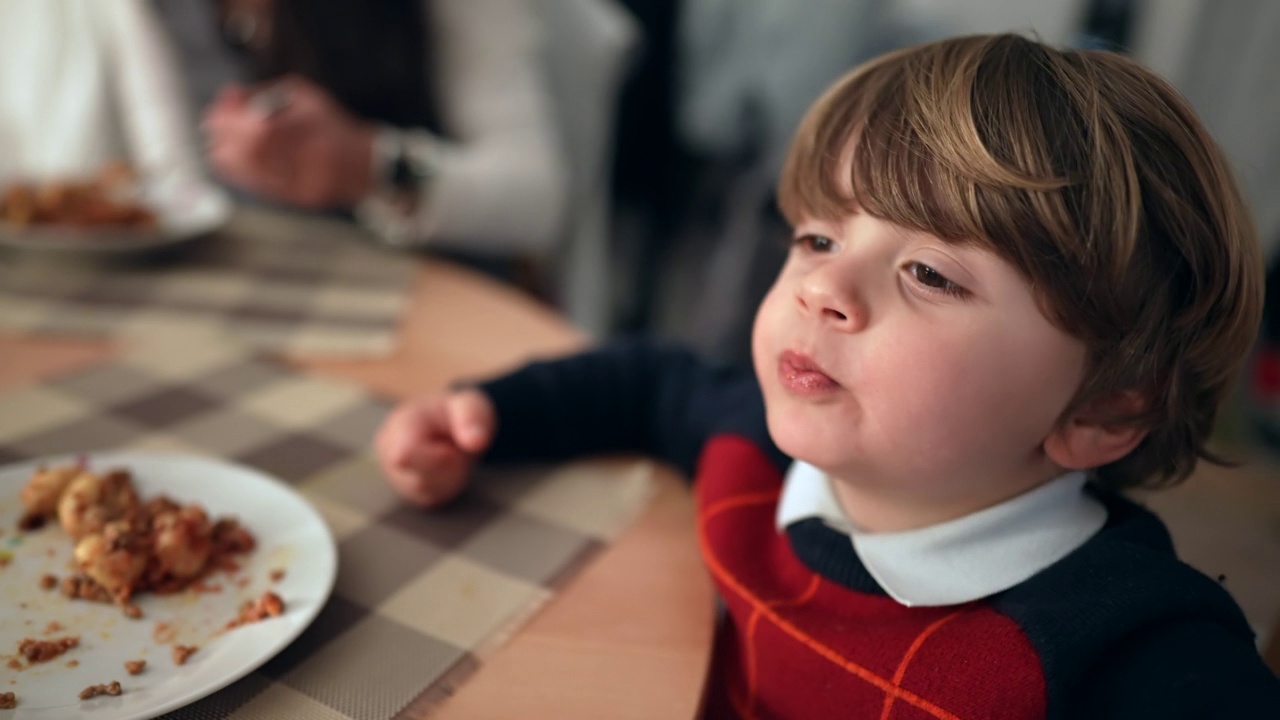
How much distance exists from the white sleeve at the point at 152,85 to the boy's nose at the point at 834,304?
1.21 meters

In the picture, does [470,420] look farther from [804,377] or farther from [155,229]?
[155,229]

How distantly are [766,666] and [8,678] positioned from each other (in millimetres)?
418

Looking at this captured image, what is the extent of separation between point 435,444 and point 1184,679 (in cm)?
51

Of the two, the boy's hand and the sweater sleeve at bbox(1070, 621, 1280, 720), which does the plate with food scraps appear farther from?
the sweater sleeve at bbox(1070, 621, 1280, 720)

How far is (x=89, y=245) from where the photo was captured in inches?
42.5

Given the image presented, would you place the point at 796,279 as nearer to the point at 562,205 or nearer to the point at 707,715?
the point at 707,715

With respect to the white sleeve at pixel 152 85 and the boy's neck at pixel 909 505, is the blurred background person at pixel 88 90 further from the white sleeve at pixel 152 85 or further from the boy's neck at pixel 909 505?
the boy's neck at pixel 909 505

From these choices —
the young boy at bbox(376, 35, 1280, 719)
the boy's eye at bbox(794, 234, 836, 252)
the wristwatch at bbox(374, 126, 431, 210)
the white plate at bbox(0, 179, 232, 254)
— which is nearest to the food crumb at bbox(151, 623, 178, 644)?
the young boy at bbox(376, 35, 1280, 719)

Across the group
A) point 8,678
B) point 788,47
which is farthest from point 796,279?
point 788,47

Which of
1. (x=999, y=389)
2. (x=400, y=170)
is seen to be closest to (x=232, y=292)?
(x=400, y=170)

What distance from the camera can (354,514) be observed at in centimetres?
69

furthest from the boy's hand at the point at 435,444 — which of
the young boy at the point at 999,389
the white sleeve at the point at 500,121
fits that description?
the white sleeve at the point at 500,121

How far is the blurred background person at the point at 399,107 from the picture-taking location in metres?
1.25

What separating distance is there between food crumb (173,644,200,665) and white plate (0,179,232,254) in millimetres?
746
